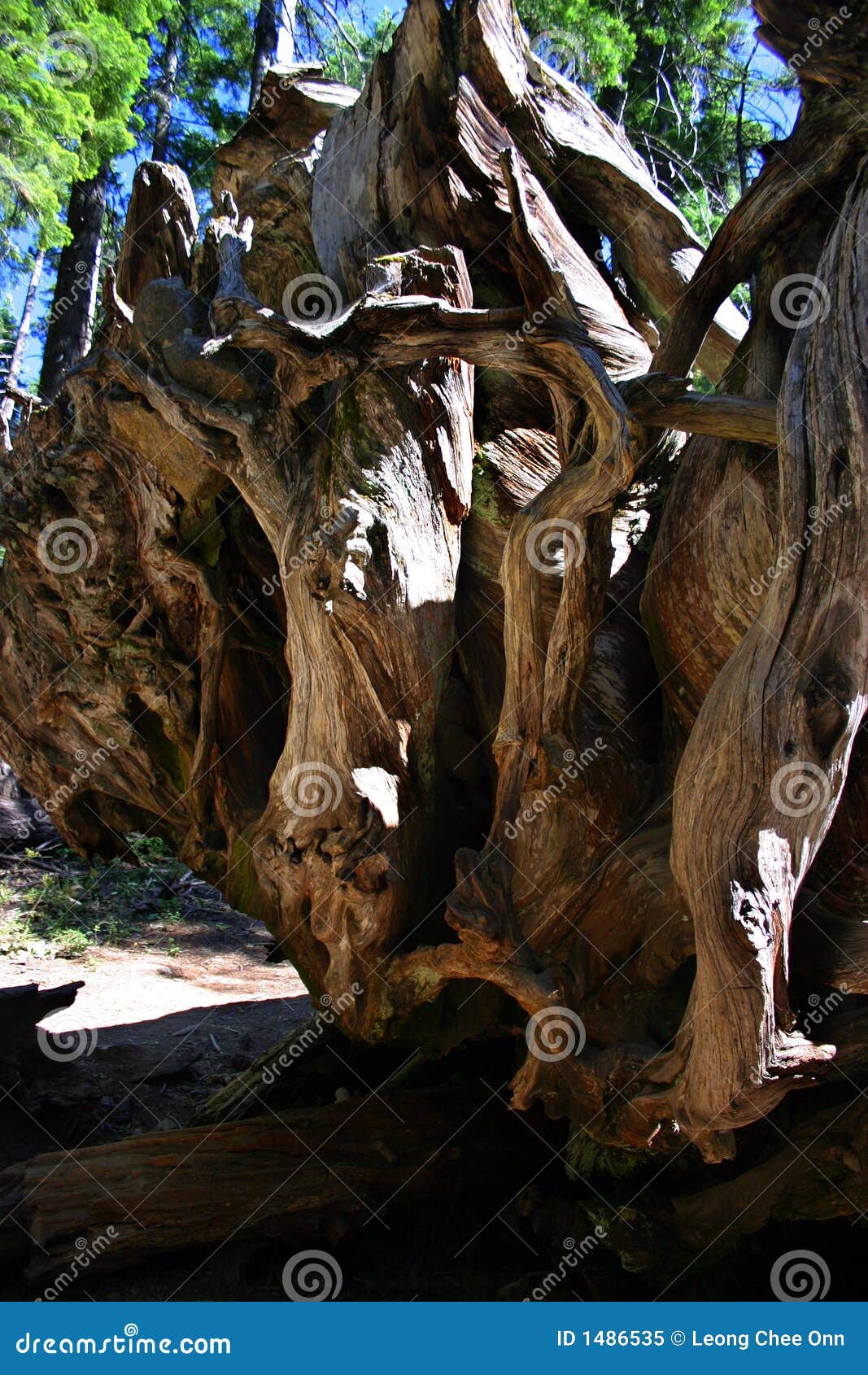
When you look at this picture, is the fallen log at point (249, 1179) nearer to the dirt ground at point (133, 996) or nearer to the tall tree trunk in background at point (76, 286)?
the dirt ground at point (133, 996)

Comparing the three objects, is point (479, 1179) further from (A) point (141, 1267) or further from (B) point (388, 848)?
(B) point (388, 848)

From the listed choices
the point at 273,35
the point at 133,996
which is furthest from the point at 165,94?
the point at 133,996

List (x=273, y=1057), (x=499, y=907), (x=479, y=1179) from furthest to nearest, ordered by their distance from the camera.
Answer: (x=273, y=1057)
(x=479, y=1179)
(x=499, y=907)

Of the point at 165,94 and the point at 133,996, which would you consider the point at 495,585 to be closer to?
the point at 133,996

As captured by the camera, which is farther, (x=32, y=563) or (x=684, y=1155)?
(x=32, y=563)

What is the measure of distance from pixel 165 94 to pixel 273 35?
1897 mm

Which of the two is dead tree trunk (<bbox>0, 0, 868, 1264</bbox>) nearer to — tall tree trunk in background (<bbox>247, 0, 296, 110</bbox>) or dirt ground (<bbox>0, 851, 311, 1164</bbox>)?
dirt ground (<bbox>0, 851, 311, 1164</bbox>)

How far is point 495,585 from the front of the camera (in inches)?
169

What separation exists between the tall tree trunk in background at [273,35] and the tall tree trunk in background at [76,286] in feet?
6.41

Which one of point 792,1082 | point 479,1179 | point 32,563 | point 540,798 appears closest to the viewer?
point 792,1082

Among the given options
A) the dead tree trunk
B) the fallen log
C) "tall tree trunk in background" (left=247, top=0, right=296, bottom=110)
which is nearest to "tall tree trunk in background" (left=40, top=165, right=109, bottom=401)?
"tall tree trunk in background" (left=247, top=0, right=296, bottom=110)

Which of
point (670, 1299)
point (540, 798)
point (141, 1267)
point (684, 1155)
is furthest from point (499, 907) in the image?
point (141, 1267)

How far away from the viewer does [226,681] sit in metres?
4.77

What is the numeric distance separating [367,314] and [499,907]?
72.0 inches
